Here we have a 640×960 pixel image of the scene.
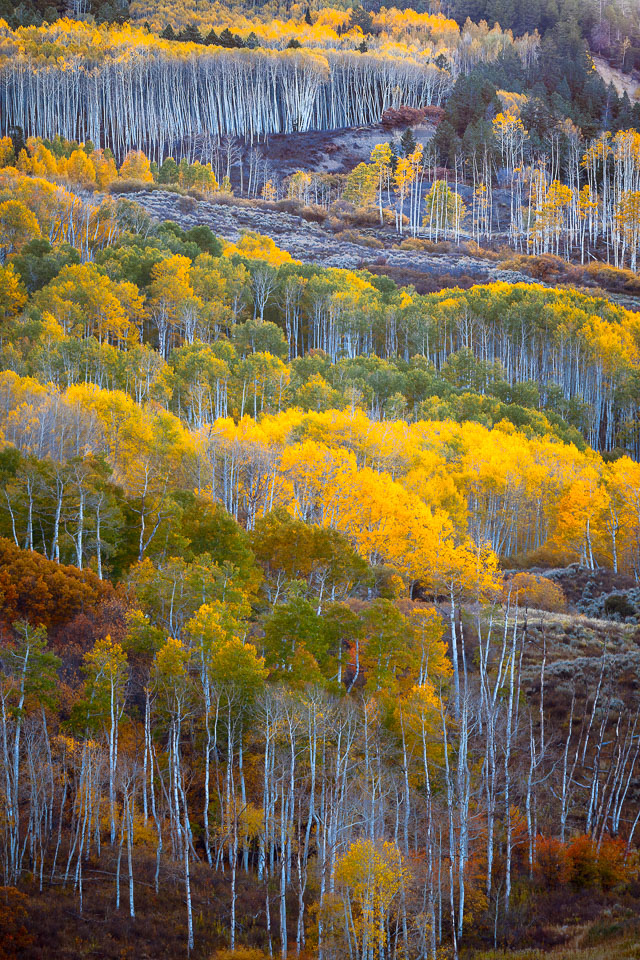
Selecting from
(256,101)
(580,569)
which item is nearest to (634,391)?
(580,569)

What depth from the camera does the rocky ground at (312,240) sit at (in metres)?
119

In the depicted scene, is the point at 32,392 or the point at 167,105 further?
the point at 167,105

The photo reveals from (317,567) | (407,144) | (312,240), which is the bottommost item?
(317,567)

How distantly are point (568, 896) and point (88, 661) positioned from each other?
2036cm

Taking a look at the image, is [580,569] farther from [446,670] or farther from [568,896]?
[568,896]

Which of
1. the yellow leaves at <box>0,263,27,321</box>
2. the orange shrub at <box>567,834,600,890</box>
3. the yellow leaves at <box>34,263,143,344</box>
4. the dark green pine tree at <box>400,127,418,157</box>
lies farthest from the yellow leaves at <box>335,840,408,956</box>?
the dark green pine tree at <box>400,127,418,157</box>

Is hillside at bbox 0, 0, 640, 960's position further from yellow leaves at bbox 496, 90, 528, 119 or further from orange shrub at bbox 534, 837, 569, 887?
yellow leaves at bbox 496, 90, 528, 119

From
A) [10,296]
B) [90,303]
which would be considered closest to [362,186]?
[90,303]

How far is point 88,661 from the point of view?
37625 mm

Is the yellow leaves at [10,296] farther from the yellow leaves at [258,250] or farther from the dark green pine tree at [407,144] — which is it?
the dark green pine tree at [407,144]

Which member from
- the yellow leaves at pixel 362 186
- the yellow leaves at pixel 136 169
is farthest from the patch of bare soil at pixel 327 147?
the yellow leaves at pixel 136 169

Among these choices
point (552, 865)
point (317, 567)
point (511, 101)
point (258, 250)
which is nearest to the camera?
point (552, 865)

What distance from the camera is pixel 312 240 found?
414 feet

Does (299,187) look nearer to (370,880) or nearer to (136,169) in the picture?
(136,169)
